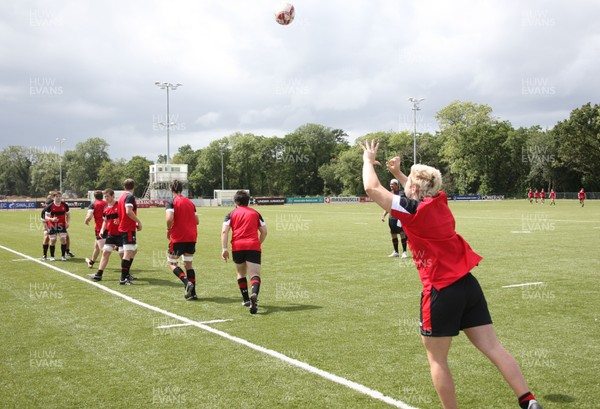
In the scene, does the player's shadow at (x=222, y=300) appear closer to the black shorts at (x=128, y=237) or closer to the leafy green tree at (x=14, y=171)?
the black shorts at (x=128, y=237)

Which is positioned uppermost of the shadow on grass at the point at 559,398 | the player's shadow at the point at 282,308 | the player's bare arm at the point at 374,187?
the player's bare arm at the point at 374,187

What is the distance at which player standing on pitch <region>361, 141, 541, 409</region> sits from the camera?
4055mm

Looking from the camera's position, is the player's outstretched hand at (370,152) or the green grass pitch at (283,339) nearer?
the player's outstretched hand at (370,152)

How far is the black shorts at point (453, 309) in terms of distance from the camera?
4.05m

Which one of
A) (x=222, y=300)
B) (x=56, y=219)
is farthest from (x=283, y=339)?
(x=56, y=219)

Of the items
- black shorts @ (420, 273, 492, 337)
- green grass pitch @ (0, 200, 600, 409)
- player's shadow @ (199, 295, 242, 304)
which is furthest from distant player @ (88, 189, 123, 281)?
black shorts @ (420, 273, 492, 337)

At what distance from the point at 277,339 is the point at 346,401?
7.56ft

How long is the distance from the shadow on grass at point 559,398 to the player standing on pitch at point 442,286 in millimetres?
981

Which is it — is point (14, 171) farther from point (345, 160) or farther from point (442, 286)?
point (442, 286)

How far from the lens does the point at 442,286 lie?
4.10 metres

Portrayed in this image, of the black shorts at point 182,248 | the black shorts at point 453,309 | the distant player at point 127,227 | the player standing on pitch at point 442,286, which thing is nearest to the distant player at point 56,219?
the distant player at point 127,227

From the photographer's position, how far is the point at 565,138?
87.2 metres

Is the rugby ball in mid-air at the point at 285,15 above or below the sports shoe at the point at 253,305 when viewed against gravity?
above

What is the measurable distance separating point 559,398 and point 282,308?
4.96 meters
